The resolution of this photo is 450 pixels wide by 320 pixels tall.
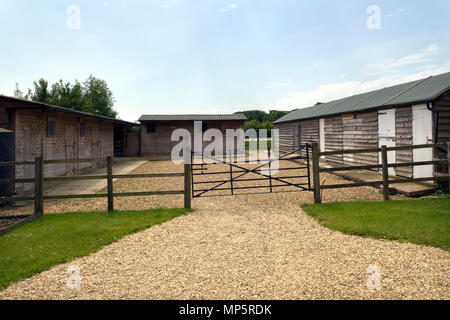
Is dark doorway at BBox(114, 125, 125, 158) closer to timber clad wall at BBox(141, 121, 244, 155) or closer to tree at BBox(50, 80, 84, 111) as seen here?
timber clad wall at BBox(141, 121, 244, 155)

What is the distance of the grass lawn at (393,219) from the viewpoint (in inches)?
211

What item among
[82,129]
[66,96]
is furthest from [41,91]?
[82,129]

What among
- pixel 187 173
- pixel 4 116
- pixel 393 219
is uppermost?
pixel 4 116

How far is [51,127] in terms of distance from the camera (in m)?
13.0

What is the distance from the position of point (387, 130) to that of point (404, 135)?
112 centimetres

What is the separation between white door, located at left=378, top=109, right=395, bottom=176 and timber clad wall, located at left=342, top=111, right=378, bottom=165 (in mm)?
338

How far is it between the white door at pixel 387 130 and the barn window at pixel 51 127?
14578 millimetres

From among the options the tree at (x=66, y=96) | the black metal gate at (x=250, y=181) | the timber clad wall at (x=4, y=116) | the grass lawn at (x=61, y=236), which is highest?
the tree at (x=66, y=96)

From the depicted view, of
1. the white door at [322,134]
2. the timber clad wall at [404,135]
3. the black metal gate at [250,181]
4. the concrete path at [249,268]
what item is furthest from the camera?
the white door at [322,134]

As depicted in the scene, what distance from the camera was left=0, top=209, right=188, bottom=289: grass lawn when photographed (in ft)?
14.6

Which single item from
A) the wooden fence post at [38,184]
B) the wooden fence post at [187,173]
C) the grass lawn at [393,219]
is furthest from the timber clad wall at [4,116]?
the grass lawn at [393,219]

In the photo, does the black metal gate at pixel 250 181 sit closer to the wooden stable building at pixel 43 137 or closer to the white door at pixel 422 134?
the white door at pixel 422 134

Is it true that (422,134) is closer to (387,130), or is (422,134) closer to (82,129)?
(387,130)
